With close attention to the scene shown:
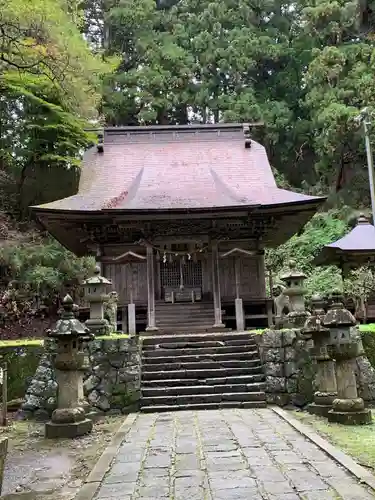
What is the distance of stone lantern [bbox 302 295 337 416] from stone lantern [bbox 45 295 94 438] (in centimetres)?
362

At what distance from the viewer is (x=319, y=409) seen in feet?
26.0

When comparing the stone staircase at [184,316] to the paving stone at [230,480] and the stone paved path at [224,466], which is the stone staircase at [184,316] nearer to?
the stone paved path at [224,466]

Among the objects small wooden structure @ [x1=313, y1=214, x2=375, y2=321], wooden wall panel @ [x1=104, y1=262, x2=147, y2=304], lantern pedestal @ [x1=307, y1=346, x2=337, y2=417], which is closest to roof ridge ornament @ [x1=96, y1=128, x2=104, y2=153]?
wooden wall panel @ [x1=104, y1=262, x2=147, y2=304]

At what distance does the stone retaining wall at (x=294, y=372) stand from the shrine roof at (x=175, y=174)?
5.52 metres

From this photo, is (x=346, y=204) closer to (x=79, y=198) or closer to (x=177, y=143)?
(x=177, y=143)

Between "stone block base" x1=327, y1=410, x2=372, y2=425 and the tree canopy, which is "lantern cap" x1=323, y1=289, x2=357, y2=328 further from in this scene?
the tree canopy

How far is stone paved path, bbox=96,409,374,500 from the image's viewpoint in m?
4.17

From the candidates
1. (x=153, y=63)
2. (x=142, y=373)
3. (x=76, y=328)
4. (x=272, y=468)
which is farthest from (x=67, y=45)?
(x=153, y=63)

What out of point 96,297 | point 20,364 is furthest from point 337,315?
point 20,364

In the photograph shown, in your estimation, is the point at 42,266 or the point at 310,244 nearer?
the point at 42,266

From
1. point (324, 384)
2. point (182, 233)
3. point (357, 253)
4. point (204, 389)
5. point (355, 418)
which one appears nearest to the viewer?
point (355, 418)

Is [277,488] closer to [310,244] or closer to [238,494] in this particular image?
[238,494]

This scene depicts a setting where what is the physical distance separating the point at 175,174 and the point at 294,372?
10.0m

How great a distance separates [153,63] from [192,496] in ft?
91.7
